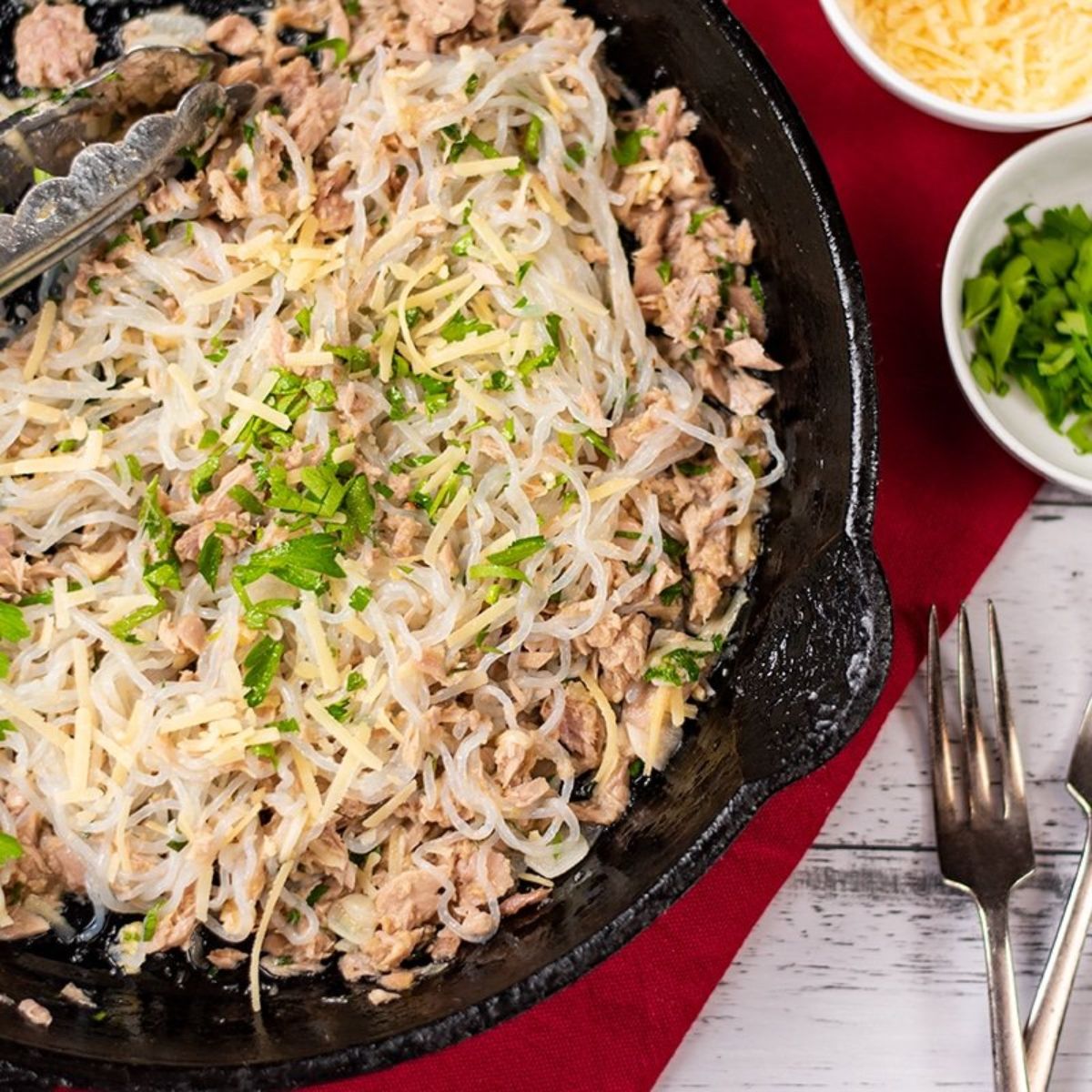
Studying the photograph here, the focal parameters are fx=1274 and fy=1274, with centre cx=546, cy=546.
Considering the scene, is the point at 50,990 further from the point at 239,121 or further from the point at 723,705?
the point at 239,121

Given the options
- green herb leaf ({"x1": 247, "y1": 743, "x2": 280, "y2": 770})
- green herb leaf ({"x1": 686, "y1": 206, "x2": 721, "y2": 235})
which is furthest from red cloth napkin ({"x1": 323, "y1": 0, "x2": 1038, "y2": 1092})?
green herb leaf ({"x1": 247, "y1": 743, "x2": 280, "y2": 770})

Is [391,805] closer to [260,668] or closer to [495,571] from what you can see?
[260,668]

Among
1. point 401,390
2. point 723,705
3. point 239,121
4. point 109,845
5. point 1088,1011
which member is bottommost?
point 1088,1011

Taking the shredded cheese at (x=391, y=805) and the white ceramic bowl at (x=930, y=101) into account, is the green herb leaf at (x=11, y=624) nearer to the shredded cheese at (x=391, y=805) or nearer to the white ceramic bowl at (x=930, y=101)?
the shredded cheese at (x=391, y=805)

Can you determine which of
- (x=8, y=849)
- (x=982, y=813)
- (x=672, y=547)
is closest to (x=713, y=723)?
(x=672, y=547)

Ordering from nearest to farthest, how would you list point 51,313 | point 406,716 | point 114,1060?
point 114,1060 < point 406,716 < point 51,313

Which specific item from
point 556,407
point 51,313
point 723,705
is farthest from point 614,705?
point 51,313

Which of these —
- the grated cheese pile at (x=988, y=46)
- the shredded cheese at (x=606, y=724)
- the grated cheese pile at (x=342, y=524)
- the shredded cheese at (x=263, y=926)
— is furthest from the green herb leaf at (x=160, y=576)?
the grated cheese pile at (x=988, y=46)

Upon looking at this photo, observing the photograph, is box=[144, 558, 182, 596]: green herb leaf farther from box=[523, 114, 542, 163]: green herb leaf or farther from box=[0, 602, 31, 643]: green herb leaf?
box=[523, 114, 542, 163]: green herb leaf
